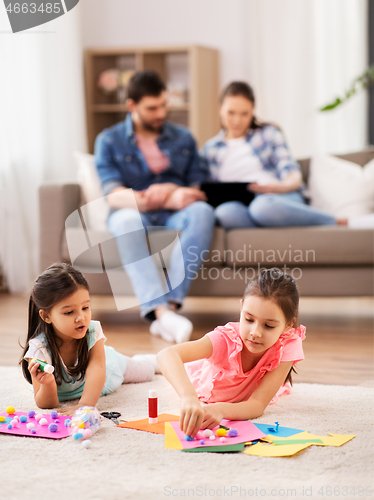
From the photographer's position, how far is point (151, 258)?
7.01 feet

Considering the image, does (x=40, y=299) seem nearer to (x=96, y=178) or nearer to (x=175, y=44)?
(x=96, y=178)

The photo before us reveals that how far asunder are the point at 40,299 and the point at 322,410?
0.65m

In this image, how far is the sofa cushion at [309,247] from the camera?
7.08 ft

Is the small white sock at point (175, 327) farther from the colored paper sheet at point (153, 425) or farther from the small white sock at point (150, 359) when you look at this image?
the colored paper sheet at point (153, 425)

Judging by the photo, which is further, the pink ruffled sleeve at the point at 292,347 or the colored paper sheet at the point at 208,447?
the pink ruffled sleeve at the point at 292,347

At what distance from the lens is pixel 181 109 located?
149 inches

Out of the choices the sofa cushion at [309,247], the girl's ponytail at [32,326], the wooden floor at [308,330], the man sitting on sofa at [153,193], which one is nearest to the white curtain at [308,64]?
the wooden floor at [308,330]

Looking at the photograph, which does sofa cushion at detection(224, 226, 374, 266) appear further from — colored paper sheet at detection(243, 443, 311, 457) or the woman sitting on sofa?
colored paper sheet at detection(243, 443, 311, 457)

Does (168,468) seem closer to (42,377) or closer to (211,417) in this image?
(211,417)

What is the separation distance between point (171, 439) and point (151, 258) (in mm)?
1134

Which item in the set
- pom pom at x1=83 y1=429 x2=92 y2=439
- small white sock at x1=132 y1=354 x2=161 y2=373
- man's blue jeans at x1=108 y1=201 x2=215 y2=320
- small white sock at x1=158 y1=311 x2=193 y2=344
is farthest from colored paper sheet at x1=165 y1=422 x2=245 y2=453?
man's blue jeans at x1=108 y1=201 x2=215 y2=320

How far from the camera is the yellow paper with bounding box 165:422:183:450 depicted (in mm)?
1019

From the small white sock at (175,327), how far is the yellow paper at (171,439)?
0.75 meters

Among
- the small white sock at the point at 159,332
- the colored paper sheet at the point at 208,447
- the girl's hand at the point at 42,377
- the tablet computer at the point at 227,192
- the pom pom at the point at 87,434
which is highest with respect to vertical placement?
the tablet computer at the point at 227,192
